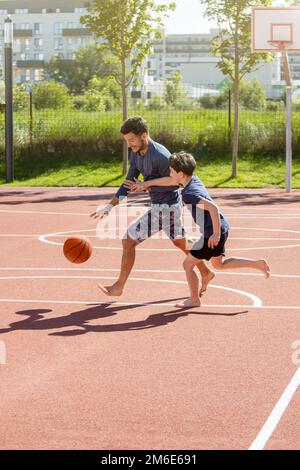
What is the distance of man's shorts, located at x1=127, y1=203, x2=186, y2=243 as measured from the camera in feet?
32.1

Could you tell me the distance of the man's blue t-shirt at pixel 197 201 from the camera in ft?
30.0

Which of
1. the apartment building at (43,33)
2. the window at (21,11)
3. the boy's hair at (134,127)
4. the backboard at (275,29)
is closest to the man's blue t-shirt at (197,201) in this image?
the boy's hair at (134,127)

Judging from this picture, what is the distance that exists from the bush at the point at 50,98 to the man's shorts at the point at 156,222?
141 feet

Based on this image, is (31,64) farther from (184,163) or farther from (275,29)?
(184,163)

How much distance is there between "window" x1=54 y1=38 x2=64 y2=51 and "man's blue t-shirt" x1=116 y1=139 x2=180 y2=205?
139683 millimetres

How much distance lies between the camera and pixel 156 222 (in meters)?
9.86

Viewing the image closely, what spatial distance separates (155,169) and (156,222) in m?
0.53

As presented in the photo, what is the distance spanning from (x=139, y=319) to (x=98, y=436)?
3499mm

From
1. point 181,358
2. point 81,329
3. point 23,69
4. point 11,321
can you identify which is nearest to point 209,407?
point 181,358

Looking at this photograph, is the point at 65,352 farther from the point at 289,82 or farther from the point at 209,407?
the point at 289,82

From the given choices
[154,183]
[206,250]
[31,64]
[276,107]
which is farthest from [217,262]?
[31,64]

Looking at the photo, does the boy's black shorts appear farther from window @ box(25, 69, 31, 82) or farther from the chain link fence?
window @ box(25, 69, 31, 82)

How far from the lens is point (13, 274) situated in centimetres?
1173

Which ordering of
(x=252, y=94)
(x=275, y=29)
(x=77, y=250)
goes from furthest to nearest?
1. (x=252, y=94)
2. (x=275, y=29)
3. (x=77, y=250)
